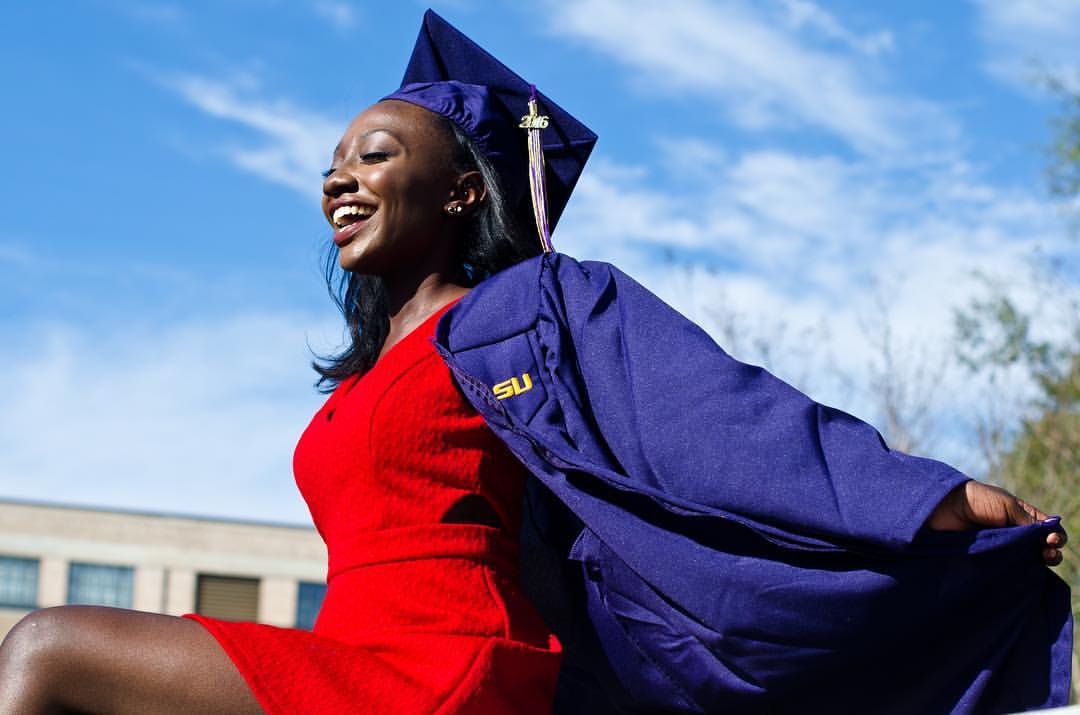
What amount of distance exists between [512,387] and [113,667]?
777 millimetres

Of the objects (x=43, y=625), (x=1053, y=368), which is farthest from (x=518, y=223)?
(x=1053, y=368)

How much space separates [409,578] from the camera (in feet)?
8.23

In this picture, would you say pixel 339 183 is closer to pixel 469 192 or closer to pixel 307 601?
pixel 469 192

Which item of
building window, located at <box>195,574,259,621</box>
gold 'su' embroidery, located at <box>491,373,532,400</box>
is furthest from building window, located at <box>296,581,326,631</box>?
gold 'su' embroidery, located at <box>491,373,532,400</box>

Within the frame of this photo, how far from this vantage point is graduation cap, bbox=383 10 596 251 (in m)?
3.12

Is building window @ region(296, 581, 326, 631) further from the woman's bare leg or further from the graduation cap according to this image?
the woman's bare leg

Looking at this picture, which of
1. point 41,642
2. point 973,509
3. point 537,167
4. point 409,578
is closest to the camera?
point 41,642

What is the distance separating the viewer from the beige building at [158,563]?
2964cm

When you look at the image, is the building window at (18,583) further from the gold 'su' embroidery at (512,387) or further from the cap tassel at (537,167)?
the gold 'su' embroidery at (512,387)

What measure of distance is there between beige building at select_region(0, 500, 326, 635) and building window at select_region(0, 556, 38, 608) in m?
0.02

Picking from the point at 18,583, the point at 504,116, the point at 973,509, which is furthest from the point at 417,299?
the point at 18,583

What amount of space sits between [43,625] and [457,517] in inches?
27.6

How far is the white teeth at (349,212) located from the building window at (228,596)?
1110 inches

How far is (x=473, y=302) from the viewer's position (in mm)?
2732
